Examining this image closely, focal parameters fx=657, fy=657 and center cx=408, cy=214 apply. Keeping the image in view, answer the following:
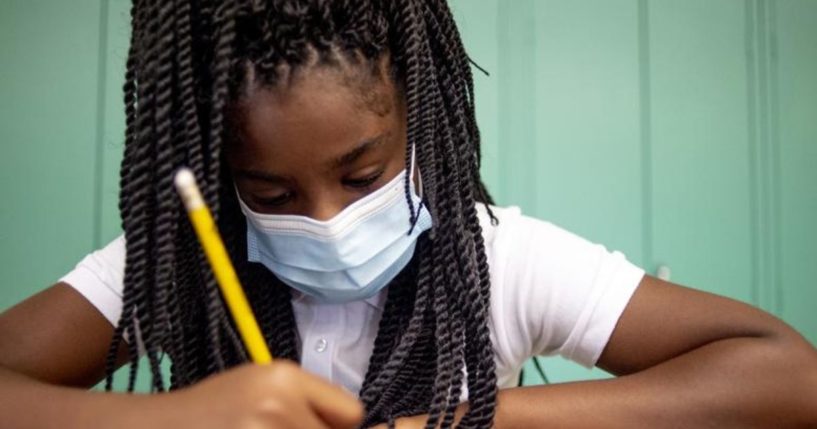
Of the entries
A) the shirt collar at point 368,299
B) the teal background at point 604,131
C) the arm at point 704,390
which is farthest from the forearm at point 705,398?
the teal background at point 604,131

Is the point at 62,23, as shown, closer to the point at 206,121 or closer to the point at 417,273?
the point at 206,121

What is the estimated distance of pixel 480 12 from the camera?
4.40 feet

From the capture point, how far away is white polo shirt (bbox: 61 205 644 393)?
718 millimetres

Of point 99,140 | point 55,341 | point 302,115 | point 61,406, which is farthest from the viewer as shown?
point 99,140

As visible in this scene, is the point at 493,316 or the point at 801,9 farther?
the point at 801,9

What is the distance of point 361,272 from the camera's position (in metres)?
0.66

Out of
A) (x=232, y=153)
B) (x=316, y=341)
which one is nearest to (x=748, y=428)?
(x=316, y=341)

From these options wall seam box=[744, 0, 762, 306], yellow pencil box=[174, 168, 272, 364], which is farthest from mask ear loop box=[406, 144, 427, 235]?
wall seam box=[744, 0, 762, 306]

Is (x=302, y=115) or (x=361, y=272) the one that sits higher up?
(x=302, y=115)

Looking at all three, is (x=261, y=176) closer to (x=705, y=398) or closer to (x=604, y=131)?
(x=705, y=398)

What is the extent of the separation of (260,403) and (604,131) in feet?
3.83

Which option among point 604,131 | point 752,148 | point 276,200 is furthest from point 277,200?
point 752,148

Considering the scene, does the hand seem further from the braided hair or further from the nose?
the nose

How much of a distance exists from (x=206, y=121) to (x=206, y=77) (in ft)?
0.14
